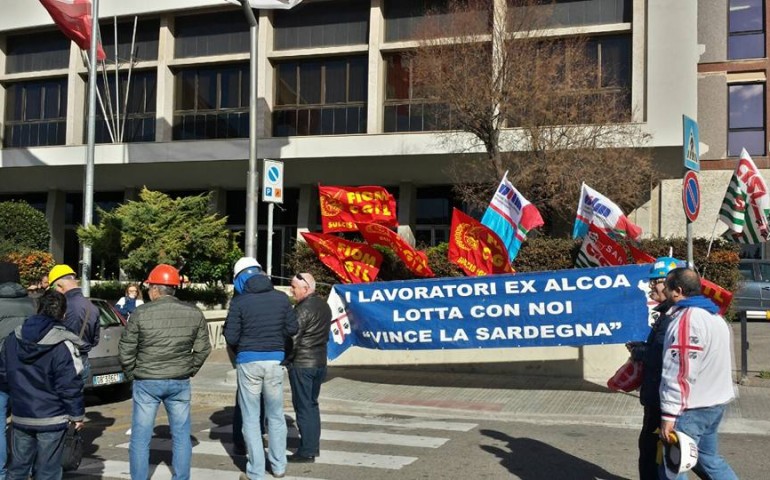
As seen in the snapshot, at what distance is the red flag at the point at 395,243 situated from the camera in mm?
12227

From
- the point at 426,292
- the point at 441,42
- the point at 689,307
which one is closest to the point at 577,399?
the point at 426,292

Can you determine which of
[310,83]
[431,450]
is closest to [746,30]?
[310,83]

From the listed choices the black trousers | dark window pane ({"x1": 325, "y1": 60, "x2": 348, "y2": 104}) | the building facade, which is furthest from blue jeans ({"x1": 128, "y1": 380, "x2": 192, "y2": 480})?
dark window pane ({"x1": 325, "y1": 60, "x2": 348, "y2": 104})

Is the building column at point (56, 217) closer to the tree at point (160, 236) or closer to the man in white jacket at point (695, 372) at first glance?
the tree at point (160, 236)

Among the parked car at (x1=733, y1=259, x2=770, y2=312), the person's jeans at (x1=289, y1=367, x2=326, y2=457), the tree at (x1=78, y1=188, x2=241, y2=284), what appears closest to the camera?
the person's jeans at (x1=289, y1=367, x2=326, y2=457)

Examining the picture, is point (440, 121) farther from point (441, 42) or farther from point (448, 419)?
point (448, 419)

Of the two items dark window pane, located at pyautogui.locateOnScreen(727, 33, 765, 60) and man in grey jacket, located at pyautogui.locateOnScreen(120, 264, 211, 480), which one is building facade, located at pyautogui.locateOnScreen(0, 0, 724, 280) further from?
man in grey jacket, located at pyautogui.locateOnScreen(120, 264, 211, 480)

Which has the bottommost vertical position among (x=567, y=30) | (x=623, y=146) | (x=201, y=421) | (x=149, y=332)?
(x=201, y=421)

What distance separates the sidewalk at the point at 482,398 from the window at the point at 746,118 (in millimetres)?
16988

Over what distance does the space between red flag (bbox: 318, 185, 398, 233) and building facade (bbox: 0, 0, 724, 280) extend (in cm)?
927

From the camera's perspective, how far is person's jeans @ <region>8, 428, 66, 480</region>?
4.67 m

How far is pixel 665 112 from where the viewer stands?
20.2m

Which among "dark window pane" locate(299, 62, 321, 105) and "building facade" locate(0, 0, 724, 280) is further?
"dark window pane" locate(299, 62, 321, 105)

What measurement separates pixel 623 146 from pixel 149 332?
571 inches
